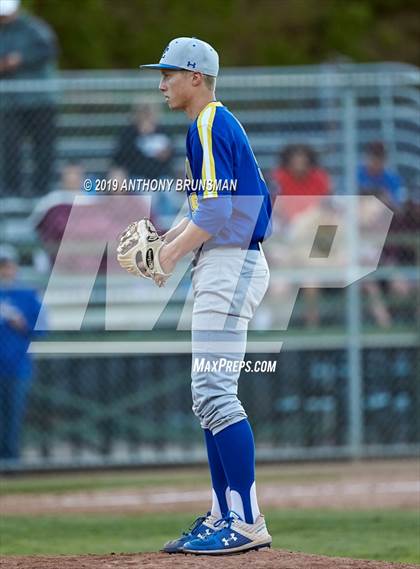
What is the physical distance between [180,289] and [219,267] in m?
5.76

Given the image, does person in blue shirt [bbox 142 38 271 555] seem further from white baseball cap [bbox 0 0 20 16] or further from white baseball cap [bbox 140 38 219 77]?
white baseball cap [bbox 0 0 20 16]

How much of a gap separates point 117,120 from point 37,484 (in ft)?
10.9

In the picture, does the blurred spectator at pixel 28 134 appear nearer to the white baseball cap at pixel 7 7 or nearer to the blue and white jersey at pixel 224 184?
the white baseball cap at pixel 7 7

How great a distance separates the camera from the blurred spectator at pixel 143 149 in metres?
11.5

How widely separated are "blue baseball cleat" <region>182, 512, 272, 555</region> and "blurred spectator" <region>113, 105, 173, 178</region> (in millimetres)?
5954

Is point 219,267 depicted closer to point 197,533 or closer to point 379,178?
point 197,533

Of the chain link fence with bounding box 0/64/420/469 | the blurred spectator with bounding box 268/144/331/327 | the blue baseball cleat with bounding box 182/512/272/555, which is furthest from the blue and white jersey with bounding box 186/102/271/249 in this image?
the blurred spectator with bounding box 268/144/331/327

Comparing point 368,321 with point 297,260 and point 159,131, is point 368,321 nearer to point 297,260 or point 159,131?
point 297,260

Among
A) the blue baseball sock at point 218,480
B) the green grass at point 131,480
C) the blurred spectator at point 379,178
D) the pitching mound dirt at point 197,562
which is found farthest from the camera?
the blurred spectator at point 379,178

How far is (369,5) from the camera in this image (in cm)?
2373

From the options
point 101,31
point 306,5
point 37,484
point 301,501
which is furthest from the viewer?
point 306,5

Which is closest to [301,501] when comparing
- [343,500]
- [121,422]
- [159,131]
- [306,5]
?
[343,500]

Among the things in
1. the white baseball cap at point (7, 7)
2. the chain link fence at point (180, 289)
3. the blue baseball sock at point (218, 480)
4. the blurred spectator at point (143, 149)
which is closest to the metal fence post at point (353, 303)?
the chain link fence at point (180, 289)

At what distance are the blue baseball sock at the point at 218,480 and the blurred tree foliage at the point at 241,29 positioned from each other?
14.0 metres
